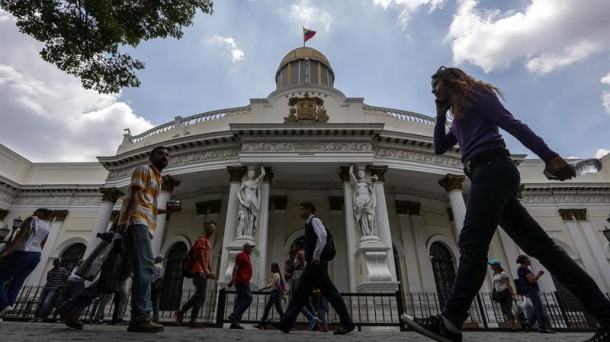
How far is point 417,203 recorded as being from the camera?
49.3 feet

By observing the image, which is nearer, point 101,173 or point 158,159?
point 158,159

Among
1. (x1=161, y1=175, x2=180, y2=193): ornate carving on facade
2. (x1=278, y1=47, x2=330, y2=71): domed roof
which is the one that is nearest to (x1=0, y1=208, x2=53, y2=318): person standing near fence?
(x1=161, y1=175, x2=180, y2=193): ornate carving on facade

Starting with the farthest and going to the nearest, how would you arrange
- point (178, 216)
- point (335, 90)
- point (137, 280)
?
point (178, 216) → point (335, 90) → point (137, 280)

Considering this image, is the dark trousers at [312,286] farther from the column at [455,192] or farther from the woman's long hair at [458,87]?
the column at [455,192]

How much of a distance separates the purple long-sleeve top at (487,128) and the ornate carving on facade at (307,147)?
989 centimetres

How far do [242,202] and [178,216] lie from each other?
6186 millimetres

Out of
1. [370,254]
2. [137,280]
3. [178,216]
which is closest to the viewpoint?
[137,280]

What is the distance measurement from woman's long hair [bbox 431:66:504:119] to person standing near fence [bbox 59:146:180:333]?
118 inches

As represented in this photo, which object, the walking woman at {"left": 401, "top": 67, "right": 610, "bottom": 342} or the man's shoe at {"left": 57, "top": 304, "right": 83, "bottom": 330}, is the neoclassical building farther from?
the walking woman at {"left": 401, "top": 67, "right": 610, "bottom": 342}

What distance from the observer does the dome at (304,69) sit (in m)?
18.6

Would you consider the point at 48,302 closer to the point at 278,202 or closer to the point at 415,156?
the point at 278,202

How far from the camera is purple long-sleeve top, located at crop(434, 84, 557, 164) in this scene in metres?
2.00

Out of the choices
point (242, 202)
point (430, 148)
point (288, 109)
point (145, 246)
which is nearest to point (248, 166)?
point (242, 202)

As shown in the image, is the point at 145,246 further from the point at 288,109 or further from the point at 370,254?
the point at 288,109
